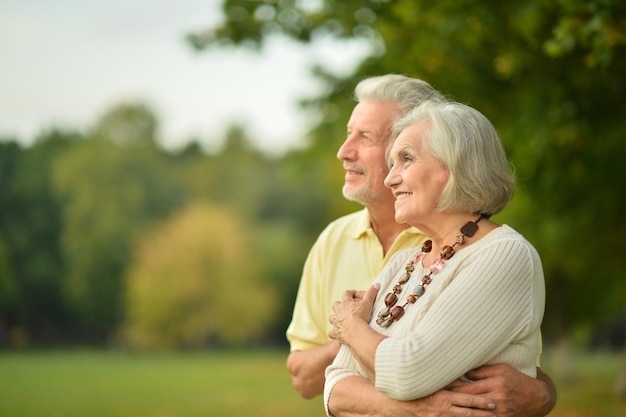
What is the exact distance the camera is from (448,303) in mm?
2363

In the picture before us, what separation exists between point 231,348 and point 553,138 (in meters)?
43.4

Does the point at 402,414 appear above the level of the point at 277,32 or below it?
below

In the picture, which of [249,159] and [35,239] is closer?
[35,239]

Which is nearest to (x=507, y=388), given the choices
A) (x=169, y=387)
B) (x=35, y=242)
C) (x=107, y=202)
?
(x=169, y=387)

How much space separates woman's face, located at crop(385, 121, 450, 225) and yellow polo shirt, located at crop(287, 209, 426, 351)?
0.81m

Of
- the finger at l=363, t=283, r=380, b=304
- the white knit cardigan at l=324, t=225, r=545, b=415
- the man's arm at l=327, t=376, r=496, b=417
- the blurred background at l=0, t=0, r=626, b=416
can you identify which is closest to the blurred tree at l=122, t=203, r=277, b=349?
the blurred background at l=0, t=0, r=626, b=416

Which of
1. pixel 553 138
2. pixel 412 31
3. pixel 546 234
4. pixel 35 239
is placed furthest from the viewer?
pixel 35 239

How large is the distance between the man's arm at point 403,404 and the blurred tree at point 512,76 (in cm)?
495

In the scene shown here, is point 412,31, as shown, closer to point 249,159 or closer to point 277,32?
point 277,32

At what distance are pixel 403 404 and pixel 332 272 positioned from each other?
45.1 inches

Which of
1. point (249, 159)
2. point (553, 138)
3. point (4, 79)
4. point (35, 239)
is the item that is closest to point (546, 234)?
point (553, 138)

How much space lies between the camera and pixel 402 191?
259cm

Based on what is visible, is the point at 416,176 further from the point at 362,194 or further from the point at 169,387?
the point at 169,387

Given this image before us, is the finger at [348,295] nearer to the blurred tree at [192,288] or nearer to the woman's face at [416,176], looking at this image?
the woman's face at [416,176]
